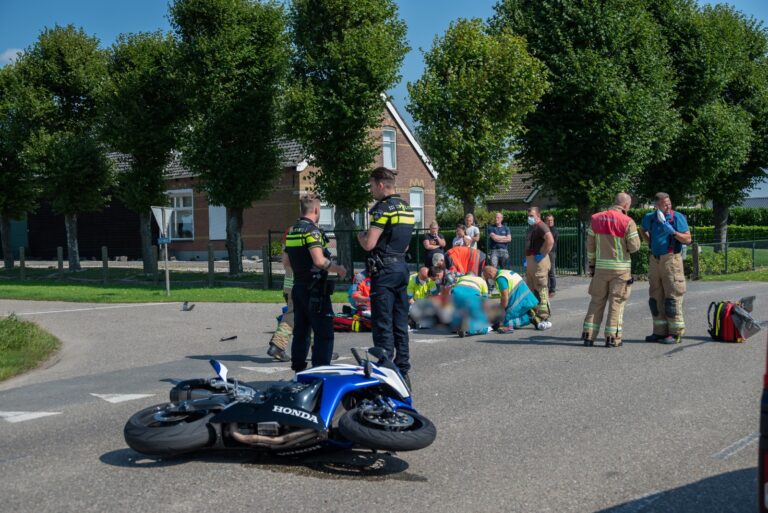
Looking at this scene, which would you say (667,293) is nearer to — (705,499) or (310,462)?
(705,499)

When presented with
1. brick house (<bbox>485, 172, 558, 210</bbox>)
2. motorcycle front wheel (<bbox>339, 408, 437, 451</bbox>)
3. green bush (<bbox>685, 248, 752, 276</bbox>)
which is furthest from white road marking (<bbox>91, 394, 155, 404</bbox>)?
brick house (<bbox>485, 172, 558, 210</bbox>)

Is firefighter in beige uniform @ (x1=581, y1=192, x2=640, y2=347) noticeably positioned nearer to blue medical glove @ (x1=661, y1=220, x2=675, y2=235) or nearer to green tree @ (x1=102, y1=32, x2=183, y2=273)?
blue medical glove @ (x1=661, y1=220, x2=675, y2=235)

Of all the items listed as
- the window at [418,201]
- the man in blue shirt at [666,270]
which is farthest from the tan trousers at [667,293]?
the window at [418,201]

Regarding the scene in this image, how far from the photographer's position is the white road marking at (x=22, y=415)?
7086 mm

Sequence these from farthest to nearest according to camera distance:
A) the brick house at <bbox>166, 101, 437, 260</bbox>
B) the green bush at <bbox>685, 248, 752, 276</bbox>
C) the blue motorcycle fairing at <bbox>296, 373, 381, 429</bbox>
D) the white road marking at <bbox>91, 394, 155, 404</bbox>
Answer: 1. the brick house at <bbox>166, 101, 437, 260</bbox>
2. the green bush at <bbox>685, 248, 752, 276</bbox>
3. the white road marking at <bbox>91, 394, 155, 404</bbox>
4. the blue motorcycle fairing at <bbox>296, 373, 381, 429</bbox>

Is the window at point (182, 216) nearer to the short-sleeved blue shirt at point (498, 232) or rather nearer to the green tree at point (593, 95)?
the green tree at point (593, 95)

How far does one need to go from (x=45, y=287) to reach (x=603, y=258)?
19.3m

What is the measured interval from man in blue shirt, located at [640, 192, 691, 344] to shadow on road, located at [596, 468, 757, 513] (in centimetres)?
578

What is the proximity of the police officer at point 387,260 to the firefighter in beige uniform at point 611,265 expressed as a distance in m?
4.28

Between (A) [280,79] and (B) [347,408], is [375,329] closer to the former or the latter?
(B) [347,408]

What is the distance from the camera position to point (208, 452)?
5613 mm

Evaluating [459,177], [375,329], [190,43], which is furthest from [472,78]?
[375,329]

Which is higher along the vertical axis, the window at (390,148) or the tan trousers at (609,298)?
the window at (390,148)

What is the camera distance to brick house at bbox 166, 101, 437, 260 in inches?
1462
